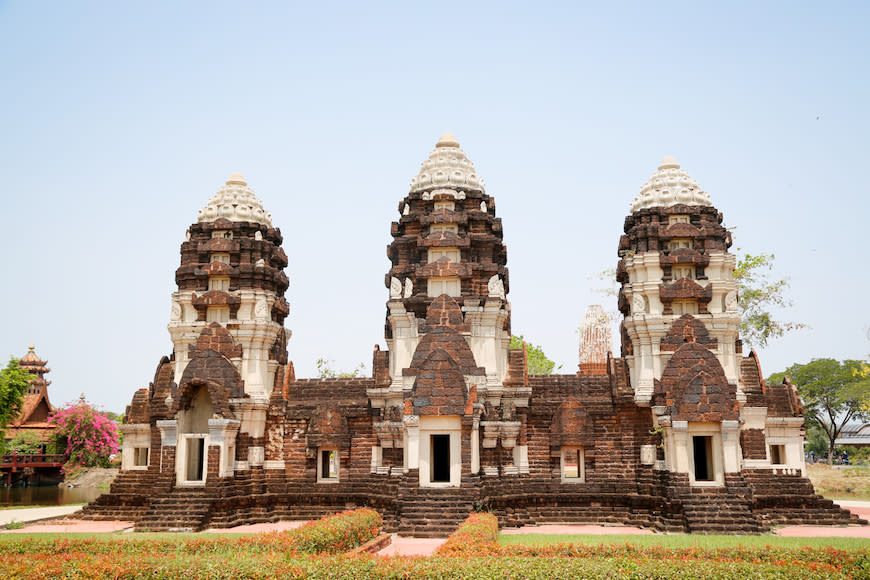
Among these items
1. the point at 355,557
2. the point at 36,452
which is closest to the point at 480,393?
the point at 355,557

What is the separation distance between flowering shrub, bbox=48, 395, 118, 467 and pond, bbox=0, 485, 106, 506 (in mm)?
2242

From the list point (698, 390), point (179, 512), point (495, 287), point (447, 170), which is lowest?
point (179, 512)

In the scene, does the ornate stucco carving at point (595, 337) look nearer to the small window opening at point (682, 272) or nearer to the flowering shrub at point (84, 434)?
the small window opening at point (682, 272)

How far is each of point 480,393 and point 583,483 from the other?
4326 millimetres

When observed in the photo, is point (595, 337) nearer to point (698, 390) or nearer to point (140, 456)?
point (698, 390)

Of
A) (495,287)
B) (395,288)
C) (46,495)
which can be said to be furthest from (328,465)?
(46,495)

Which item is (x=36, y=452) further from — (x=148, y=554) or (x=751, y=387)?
(x=751, y=387)

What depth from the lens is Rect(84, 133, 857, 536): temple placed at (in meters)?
20.4

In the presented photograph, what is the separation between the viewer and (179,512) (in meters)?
20.8

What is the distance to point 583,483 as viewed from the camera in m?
22.0

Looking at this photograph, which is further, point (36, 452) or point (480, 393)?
point (36, 452)

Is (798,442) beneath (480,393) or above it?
beneath

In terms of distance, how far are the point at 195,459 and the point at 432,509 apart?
923 centimetres

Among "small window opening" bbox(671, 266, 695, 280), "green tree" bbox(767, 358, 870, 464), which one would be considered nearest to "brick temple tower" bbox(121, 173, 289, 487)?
"small window opening" bbox(671, 266, 695, 280)
